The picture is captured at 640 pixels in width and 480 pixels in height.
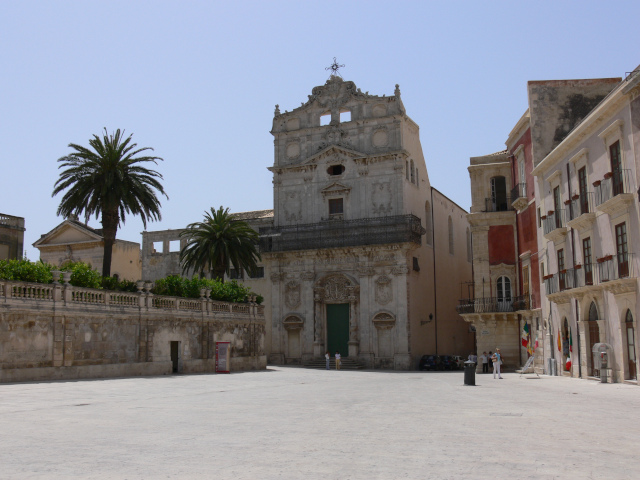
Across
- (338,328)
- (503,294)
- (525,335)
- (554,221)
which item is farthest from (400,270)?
(554,221)

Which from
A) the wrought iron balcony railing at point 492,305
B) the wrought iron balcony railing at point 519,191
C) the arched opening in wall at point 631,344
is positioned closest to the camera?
the arched opening in wall at point 631,344

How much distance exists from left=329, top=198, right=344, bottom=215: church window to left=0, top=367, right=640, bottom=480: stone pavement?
32655 millimetres

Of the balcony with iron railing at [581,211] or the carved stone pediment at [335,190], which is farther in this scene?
the carved stone pediment at [335,190]

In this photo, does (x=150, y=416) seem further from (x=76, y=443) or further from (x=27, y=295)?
(x=27, y=295)

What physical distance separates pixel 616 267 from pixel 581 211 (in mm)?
3984

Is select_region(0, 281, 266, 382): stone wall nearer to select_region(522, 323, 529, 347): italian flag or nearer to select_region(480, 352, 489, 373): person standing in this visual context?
select_region(480, 352, 489, 373): person standing

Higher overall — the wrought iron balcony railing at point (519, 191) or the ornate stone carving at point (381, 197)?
the ornate stone carving at point (381, 197)

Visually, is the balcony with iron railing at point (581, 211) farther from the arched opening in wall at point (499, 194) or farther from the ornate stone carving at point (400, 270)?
the ornate stone carving at point (400, 270)

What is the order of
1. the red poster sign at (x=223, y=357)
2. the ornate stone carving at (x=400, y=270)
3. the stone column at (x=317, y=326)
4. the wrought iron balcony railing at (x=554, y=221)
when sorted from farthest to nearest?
the stone column at (x=317, y=326) → the ornate stone carving at (x=400, y=270) → the red poster sign at (x=223, y=357) → the wrought iron balcony railing at (x=554, y=221)

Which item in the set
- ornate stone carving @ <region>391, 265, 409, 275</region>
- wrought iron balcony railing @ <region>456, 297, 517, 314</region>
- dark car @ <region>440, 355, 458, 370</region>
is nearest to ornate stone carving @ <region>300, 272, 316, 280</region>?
ornate stone carving @ <region>391, 265, 409, 275</region>

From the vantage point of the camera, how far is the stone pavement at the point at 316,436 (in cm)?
847

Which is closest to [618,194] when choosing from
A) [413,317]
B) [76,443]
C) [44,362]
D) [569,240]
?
[569,240]

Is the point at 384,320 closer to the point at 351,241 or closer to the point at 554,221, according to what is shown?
the point at 351,241

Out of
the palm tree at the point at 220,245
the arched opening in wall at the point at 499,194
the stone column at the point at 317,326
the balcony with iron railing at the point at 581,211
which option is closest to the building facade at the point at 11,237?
the palm tree at the point at 220,245
